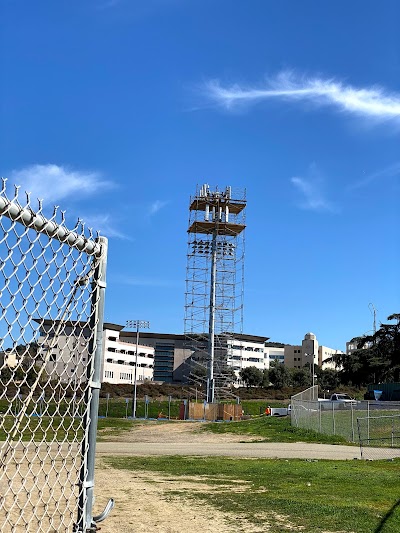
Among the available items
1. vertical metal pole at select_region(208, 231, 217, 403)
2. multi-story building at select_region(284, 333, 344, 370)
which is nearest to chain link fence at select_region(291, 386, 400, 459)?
vertical metal pole at select_region(208, 231, 217, 403)

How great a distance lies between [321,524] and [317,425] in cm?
2617

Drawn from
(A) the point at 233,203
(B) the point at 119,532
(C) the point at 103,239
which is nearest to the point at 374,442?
(B) the point at 119,532

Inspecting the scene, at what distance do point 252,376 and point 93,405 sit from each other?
11689 centimetres

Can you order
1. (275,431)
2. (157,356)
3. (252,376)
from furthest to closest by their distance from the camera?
1. (157,356)
2. (252,376)
3. (275,431)

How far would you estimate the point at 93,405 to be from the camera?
4359mm

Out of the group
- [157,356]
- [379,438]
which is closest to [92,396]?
[379,438]

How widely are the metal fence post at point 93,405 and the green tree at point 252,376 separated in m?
116

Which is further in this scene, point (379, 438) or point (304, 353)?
point (304, 353)

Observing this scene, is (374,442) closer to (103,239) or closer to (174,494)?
(174,494)

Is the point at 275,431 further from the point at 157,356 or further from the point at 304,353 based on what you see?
the point at 304,353

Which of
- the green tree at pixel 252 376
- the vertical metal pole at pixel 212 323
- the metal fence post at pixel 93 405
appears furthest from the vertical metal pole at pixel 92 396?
the green tree at pixel 252 376

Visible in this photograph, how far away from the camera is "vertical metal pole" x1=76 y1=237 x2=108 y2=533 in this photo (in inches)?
167

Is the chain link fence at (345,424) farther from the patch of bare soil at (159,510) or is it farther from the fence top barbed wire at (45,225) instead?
the fence top barbed wire at (45,225)

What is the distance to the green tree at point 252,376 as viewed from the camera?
11919 cm
